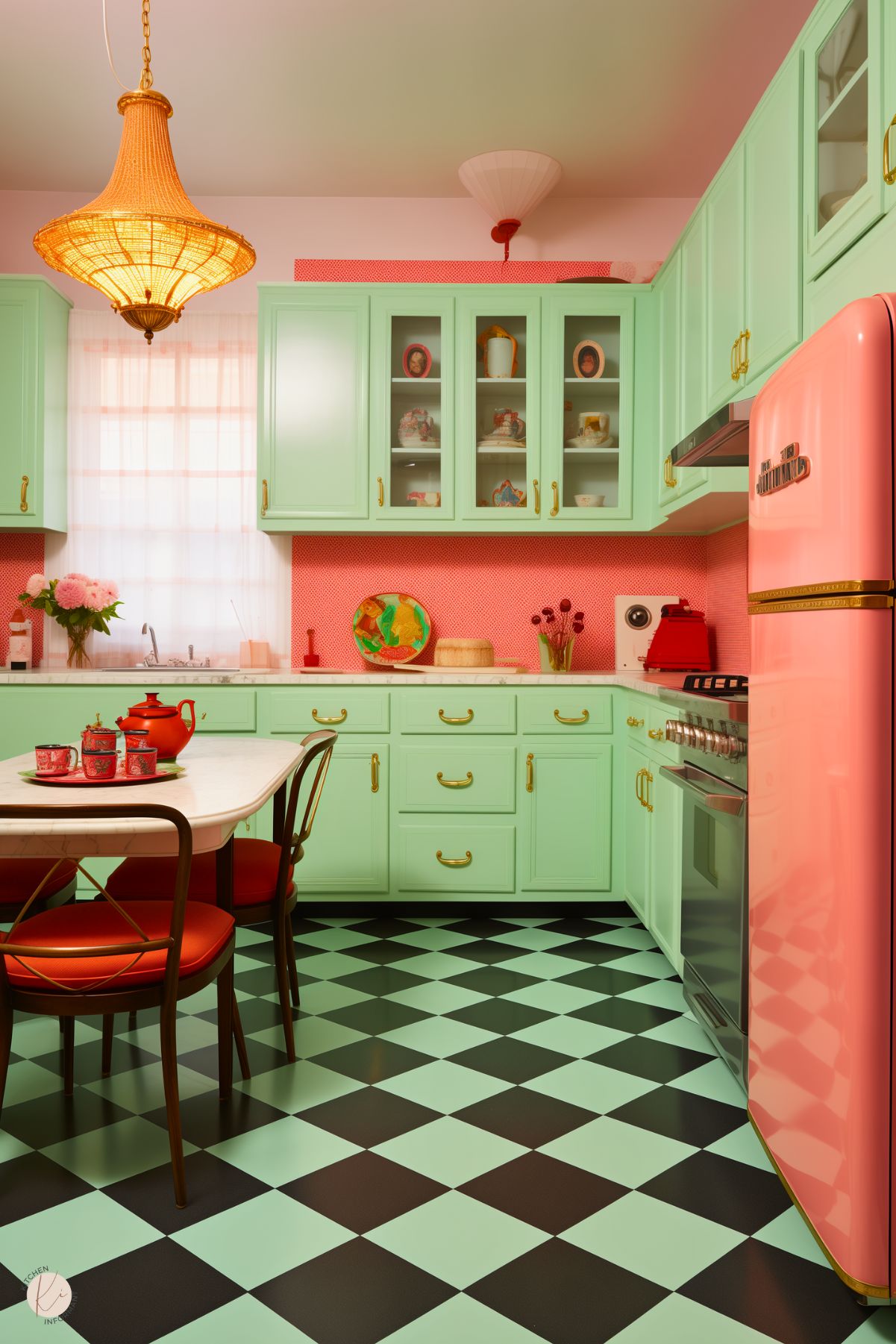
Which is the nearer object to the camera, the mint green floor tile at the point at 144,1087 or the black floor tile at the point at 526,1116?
the black floor tile at the point at 526,1116

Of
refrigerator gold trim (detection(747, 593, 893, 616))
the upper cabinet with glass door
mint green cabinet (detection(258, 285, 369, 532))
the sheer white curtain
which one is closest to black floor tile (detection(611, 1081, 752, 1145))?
refrigerator gold trim (detection(747, 593, 893, 616))

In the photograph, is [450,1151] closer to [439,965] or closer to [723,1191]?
[723,1191]

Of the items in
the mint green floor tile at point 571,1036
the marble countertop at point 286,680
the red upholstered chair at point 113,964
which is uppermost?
the marble countertop at point 286,680

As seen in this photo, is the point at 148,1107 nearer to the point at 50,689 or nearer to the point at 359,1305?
the point at 359,1305

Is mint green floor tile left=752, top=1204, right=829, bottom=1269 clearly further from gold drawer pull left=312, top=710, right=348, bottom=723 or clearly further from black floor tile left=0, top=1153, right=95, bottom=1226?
gold drawer pull left=312, top=710, right=348, bottom=723

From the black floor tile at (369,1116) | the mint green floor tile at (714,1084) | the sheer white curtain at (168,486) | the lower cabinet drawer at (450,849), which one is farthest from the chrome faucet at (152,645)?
the mint green floor tile at (714,1084)

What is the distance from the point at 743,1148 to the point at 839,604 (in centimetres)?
118

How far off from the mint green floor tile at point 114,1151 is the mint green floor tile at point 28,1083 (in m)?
0.25

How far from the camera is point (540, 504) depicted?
4.03 meters

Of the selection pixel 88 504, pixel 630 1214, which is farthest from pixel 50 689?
pixel 630 1214

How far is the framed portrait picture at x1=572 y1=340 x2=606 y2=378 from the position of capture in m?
4.05

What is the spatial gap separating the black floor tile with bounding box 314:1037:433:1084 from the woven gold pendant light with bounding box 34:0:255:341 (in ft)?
6.02

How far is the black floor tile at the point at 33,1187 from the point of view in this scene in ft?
5.80

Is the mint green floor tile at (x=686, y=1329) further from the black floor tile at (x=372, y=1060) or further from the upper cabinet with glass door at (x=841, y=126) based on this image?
the upper cabinet with glass door at (x=841, y=126)
